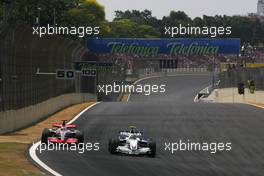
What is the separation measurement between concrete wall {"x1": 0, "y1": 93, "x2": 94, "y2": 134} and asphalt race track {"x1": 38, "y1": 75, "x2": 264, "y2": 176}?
200 centimetres

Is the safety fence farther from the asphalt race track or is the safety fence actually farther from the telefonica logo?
the asphalt race track

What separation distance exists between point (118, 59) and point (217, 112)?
94.6 metres

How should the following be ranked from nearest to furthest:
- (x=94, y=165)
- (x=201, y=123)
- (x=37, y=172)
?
(x=37, y=172)
(x=94, y=165)
(x=201, y=123)

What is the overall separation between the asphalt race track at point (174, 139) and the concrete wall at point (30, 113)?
200cm

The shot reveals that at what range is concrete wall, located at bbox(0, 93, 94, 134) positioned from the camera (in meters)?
27.8

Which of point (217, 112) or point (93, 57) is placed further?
point (93, 57)

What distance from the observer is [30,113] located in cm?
3256

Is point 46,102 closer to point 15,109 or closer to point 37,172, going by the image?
point 15,109

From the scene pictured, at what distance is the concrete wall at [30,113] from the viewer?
91.2 ft

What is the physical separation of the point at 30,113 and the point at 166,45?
5554 cm

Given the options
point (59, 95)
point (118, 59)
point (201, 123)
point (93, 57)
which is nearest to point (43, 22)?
point (118, 59)

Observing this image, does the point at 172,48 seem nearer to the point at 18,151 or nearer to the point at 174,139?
the point at 174,139

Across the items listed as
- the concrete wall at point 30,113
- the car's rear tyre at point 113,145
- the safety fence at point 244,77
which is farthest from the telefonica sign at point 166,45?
the car's rear tyre at point 113,145

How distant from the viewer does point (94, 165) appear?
725 inches
